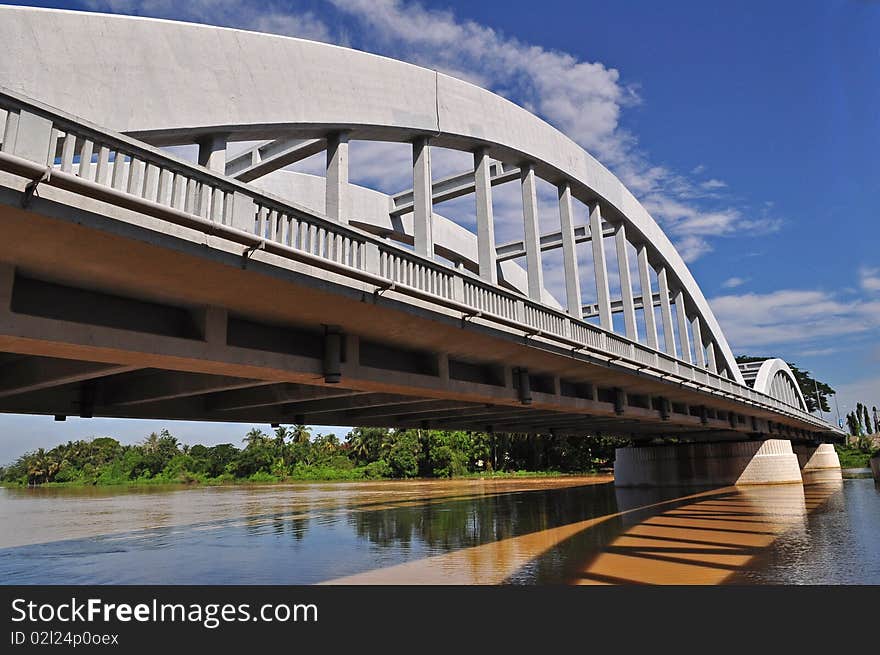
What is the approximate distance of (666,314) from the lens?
26328 millimetres

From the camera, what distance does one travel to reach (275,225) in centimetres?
673

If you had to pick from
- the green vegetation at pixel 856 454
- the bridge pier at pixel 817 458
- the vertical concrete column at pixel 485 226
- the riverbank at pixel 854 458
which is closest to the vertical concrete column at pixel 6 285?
the vertical concrete column at pixel 485 226

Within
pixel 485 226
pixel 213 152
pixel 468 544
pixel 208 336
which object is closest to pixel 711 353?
pixel 468 544

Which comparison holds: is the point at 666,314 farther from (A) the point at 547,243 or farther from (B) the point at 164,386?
(B) the point at 164,386

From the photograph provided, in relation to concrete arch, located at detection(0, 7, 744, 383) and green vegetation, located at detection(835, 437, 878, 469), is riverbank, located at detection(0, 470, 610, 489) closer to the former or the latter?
green vegetation, located at detection(835, 437, 878, 469)

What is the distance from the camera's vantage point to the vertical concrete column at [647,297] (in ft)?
74.3

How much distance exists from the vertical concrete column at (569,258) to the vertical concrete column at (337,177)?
28.5 ft

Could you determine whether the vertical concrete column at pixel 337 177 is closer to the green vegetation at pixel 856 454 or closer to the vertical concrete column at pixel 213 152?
the vertical concrete column at pixel 213 152

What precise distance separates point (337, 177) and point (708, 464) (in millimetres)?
34535

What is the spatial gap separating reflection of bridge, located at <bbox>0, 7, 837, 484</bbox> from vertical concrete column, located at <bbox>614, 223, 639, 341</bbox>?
12.8 ft

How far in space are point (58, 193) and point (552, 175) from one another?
1546 cm

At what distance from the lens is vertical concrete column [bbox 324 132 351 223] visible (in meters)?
9.45
